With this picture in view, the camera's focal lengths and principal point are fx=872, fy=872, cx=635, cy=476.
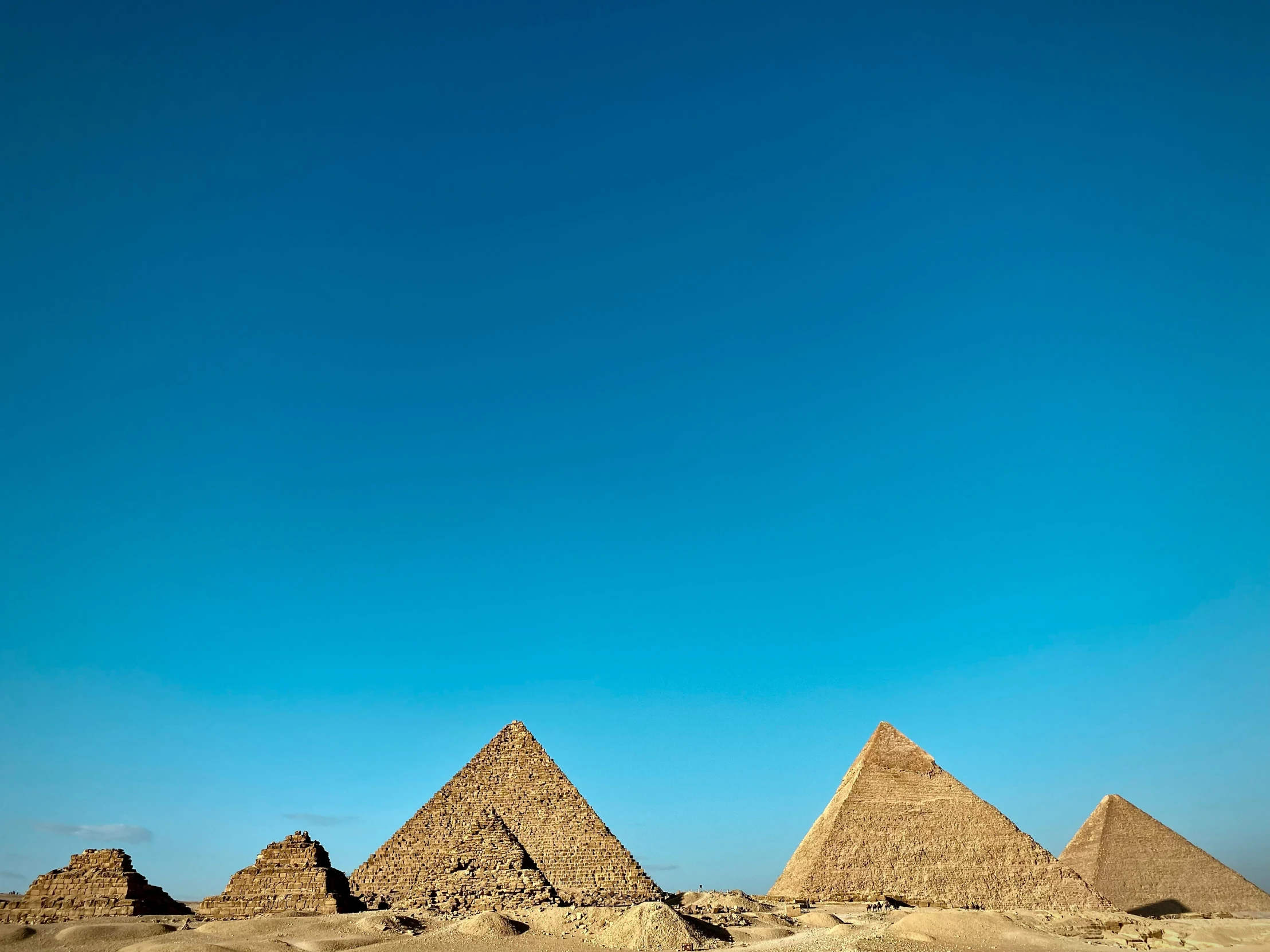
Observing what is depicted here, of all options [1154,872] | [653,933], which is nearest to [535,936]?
[653,933]

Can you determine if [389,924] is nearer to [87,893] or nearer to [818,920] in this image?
[87,893]

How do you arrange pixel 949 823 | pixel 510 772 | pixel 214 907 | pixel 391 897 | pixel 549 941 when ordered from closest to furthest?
pixel 549 941
pixel 214 907
pixel 391 897
pixel 510 772
pixel 949 823

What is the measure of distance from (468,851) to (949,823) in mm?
24311

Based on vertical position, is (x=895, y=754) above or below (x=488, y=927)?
above

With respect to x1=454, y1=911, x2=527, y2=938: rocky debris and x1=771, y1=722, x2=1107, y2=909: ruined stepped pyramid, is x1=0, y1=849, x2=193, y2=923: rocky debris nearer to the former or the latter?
x1=454, y1=911, x2=527, y2=938: rocky debris

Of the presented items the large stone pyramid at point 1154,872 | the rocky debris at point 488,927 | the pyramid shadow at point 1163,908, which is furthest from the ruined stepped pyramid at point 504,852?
the pyramid shadow at point 1163,908

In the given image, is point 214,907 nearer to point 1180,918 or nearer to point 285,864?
point 285,864

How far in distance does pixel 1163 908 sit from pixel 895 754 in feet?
55.3

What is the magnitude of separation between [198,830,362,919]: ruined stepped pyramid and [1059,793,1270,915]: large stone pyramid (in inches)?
1577

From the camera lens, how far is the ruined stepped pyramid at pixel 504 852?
33438mm

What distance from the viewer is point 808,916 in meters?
35.8

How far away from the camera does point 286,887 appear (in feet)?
90.7

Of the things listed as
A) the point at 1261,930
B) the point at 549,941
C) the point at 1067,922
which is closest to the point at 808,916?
the point at 1067,922

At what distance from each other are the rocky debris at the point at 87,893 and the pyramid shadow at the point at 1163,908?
48.3 meters
